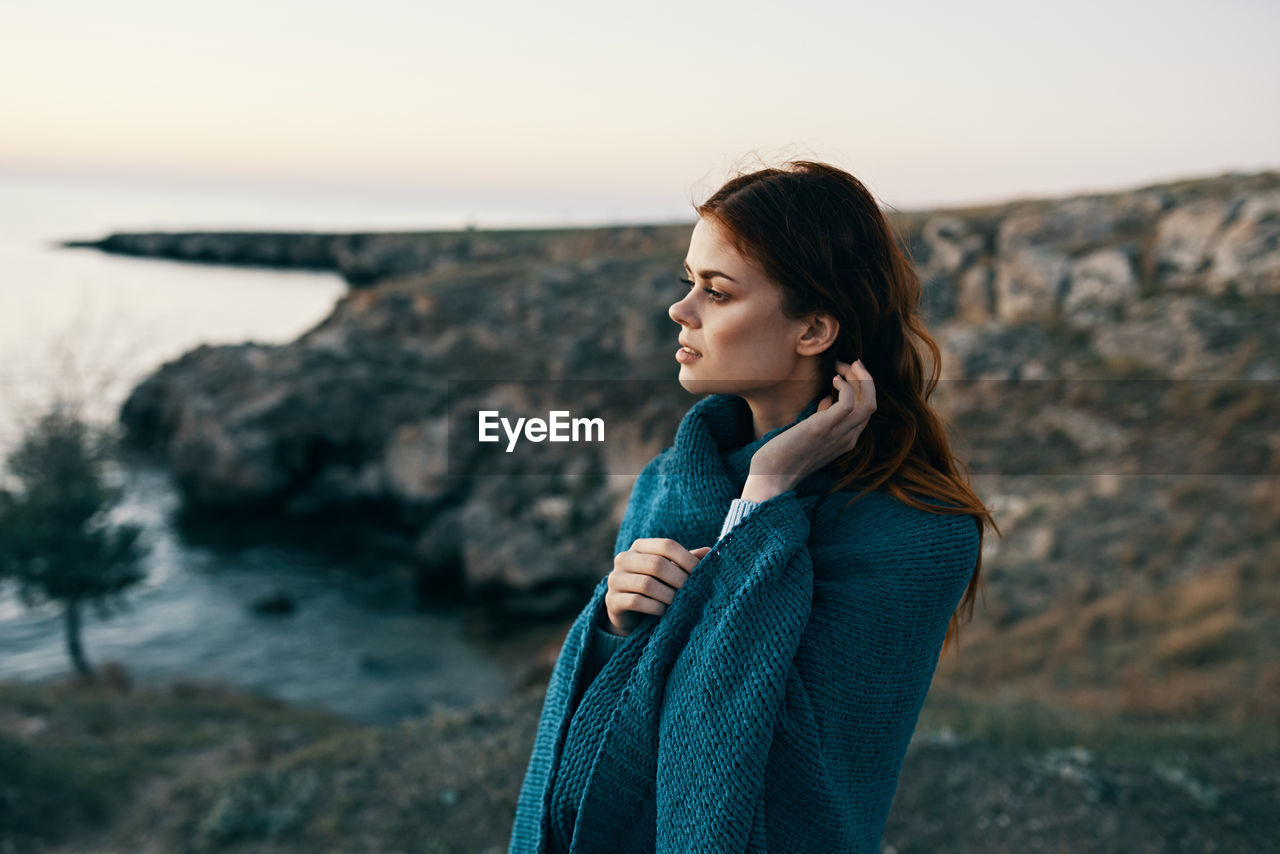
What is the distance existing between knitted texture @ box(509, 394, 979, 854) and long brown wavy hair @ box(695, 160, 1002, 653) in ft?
0.23

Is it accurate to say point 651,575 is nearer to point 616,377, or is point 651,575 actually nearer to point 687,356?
point 687,356

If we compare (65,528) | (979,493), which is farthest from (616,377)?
(65,528)

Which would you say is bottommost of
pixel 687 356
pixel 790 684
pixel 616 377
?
pixel 616 377

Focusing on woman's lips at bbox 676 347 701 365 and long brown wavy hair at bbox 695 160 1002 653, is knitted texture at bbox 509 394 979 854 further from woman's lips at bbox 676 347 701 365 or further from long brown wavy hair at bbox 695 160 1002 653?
woman's lips at bbox 676 347 701 365

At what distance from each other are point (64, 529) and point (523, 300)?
60.9 ft

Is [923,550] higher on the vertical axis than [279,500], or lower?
higher

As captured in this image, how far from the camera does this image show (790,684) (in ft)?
4.98

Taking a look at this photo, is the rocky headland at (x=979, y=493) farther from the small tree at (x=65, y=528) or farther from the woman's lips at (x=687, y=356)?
the small tree at (x=65, y=528)

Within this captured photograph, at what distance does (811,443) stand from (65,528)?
2021 centimetres

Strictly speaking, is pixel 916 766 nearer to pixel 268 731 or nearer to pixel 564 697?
pixel 564 697

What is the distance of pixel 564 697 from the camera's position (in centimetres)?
180

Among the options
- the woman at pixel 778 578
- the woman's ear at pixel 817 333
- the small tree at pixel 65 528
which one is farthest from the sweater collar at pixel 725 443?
the small tree at pixel 65 528

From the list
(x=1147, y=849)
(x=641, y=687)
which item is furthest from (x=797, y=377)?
(x=1147, y=849)

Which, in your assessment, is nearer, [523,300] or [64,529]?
[64,529]
